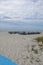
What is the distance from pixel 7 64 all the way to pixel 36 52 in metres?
3.46

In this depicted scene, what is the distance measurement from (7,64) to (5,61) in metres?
0.46

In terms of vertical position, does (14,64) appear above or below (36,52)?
below

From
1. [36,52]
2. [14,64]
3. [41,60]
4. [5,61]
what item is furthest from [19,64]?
[36,52]

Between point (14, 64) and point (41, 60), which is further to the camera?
point (41, 60)

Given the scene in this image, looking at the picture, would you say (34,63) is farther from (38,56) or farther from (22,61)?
(38,56)

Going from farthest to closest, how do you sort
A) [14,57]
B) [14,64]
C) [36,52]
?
[36,52] → [14,57] → [14,64]

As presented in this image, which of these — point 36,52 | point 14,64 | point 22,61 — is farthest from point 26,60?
point 36,52

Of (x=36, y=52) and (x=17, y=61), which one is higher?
(x=36, y=52)

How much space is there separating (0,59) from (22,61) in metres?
1.29

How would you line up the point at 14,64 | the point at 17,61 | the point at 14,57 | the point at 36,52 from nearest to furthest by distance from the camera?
the point at 14,64
the point at 17,61
the point at 14,57
the point at 36,52

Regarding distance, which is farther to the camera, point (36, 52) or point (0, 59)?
point (36, 52)

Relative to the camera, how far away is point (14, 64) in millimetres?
9320

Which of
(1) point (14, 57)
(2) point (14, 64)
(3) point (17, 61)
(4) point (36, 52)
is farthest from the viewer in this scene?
(4) point (36, 52)

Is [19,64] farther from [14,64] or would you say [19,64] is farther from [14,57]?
[14,57]
